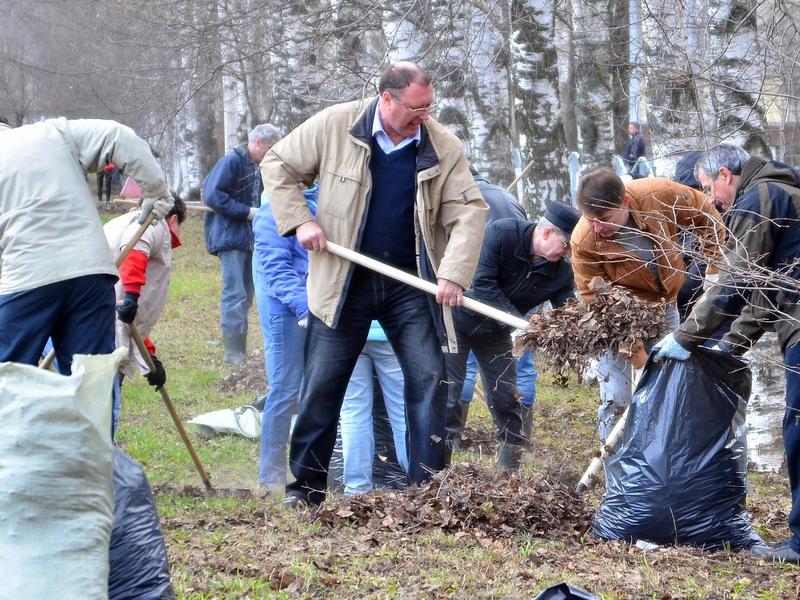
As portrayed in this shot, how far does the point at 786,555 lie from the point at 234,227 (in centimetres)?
629

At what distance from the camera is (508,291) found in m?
6.22

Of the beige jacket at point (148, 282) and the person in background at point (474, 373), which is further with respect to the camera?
the person in background at point (474, 373)

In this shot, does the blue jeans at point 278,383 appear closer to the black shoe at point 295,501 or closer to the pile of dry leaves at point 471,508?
the black shoe at point 295,501

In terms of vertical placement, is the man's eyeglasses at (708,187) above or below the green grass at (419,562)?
above

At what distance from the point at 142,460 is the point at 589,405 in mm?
3523

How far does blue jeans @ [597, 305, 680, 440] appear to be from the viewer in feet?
18.8

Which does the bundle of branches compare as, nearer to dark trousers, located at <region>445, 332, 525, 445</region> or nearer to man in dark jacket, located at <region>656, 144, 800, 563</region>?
man in dark jacket, located at <region>656, 144, 800, 563</region>

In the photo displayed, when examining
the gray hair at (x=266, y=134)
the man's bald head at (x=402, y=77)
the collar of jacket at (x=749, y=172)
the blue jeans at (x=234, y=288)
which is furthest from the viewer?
the blue jeans at (x=234, y=288)

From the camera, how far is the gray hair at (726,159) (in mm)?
5137

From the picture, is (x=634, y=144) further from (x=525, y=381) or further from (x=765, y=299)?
(x=765, y=299)

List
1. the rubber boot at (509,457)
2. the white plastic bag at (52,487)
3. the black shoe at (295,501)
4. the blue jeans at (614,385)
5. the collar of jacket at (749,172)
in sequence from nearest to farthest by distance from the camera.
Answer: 1. the white plastic bag at (52,487)
2. the collar of jacket at (749,172)
3. the black shoe at (295,501)
4. the blue jeans at (614,385)
5. the rubber boot at (509,457)

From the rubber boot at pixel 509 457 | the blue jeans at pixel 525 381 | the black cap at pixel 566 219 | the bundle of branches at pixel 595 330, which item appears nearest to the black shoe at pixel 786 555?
the bundle of branches at pixel 595 330

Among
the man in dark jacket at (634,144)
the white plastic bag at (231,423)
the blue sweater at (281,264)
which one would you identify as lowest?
the white plastic bag at (231,423)

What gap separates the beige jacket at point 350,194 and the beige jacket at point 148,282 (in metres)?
1.07
